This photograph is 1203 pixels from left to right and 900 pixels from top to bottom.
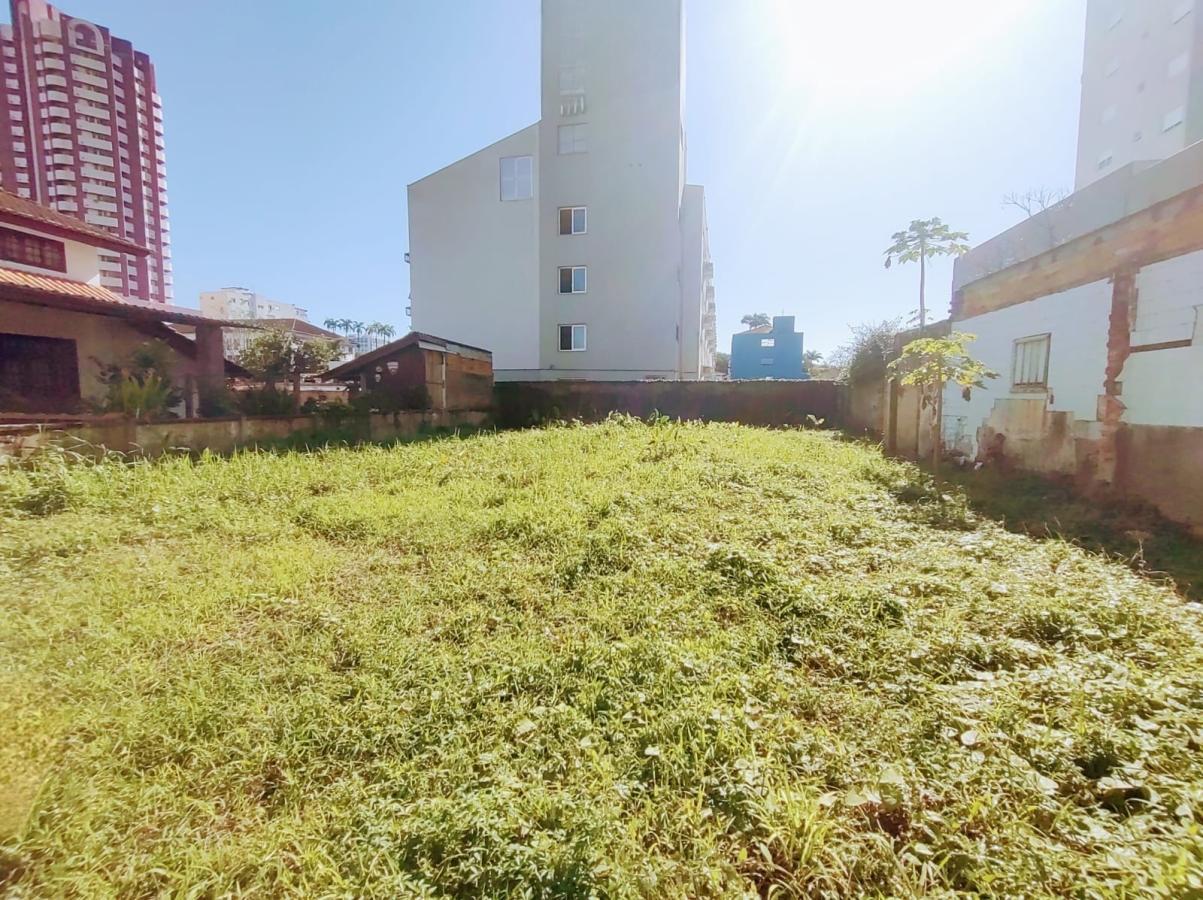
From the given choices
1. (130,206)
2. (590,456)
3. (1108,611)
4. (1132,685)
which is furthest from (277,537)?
(130,206)

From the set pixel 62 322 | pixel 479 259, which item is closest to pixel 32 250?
pixel 62 322

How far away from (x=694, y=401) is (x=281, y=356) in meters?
10.1

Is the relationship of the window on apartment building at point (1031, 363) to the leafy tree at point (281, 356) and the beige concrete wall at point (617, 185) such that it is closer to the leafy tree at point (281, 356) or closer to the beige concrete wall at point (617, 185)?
the beige concrete wall at point (617, 185)

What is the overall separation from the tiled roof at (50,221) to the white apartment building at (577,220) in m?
7.87

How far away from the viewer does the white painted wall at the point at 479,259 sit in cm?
1680

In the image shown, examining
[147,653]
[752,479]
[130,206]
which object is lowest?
[147,653]

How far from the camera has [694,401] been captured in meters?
14.1

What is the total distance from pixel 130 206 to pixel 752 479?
27.3m

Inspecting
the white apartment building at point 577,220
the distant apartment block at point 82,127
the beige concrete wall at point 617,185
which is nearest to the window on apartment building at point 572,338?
the white apartment building at point 577,220

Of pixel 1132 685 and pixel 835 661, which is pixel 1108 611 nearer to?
pixel 1132 685

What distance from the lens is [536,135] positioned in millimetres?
16484

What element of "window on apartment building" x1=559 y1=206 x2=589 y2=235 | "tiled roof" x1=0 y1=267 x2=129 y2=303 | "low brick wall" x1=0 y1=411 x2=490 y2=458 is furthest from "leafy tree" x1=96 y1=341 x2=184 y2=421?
"window on apartment building" x1=559 y1=206 x2=589 y2=235

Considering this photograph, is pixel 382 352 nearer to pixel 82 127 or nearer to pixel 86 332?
pixel 86 332

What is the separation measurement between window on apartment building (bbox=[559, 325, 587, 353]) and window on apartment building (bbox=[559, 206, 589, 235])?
3.10m
